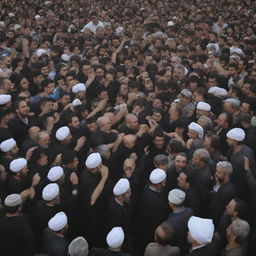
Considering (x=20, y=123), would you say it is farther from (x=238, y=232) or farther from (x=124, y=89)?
(x=238, y=232)

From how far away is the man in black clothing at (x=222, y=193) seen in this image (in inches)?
175

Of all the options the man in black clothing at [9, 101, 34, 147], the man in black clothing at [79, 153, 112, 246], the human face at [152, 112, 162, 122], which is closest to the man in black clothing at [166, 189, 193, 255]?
the man in black clothing at [79, 153, 112, 246]

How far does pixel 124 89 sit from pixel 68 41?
443cm

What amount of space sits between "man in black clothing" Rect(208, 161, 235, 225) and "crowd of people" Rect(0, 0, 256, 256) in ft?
0.05

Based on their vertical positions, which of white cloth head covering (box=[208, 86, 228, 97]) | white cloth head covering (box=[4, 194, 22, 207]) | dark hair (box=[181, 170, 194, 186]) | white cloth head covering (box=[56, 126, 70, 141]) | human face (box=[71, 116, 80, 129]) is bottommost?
white cloth head covering (box=[208, 86, 228, 97])

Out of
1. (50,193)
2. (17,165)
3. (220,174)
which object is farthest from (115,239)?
(17,165)

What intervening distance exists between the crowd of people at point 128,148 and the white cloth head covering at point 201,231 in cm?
1

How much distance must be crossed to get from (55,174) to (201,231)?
2.04m

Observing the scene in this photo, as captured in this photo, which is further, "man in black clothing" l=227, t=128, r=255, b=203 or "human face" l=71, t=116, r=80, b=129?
"human face" l=71, t=116, r=80, b=129

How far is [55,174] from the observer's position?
4.51 m

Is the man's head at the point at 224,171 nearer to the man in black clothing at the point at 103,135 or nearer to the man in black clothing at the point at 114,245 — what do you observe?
the man in black clothing at the point at 114,245

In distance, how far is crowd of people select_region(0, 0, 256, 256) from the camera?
13.0 ft

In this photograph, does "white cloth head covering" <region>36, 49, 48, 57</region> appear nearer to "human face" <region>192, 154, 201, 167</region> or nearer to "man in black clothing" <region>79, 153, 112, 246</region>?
"man in black clothing" <region>79, 153, 112, 246</region>

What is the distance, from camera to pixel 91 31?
11.9m
